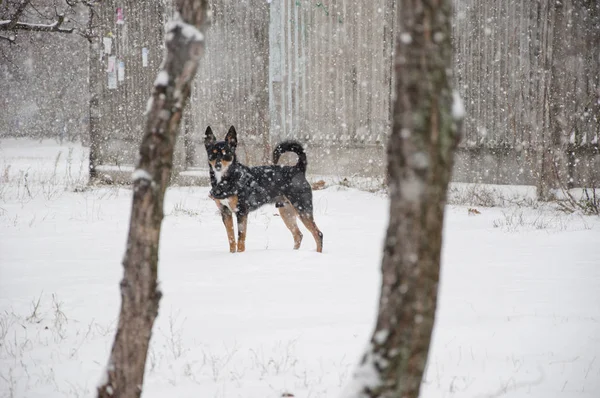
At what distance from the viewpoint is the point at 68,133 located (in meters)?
33.3

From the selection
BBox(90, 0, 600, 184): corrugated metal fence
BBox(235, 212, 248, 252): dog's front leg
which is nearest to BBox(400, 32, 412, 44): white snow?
BBox(235, 212, 248, 252): dog's front leg

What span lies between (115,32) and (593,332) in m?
12.5

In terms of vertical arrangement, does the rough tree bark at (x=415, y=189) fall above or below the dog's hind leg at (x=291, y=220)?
above

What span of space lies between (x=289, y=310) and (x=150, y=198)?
2396mm

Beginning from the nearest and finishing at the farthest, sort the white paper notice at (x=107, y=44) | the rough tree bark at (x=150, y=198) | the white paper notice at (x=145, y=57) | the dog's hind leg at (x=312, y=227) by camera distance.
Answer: the rough tree bark at (x=150, y=198) < the dog's hind leg at (x=312, y=227) < the white paper notice at (x=145, y=57) < the white paper notice at (x=107, y=44)

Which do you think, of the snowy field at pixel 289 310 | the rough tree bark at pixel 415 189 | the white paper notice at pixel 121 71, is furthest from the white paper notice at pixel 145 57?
the rough tree bark at pixel 415 189

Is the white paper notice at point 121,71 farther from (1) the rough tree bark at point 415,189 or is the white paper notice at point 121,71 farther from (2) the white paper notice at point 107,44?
(1) the rough tree bark at point 415,189

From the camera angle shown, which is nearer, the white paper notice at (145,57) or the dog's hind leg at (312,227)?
the dog's hind leg at (312,227)

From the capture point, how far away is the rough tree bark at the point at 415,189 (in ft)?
5.32

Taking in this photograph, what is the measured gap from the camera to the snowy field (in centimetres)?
315

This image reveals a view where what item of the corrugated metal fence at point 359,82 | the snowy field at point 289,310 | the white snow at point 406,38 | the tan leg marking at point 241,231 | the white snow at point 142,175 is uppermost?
the corrugated metal fence at point 359,82

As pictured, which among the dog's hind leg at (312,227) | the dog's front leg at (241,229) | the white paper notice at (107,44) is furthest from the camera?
the white paper notice at (107,44)

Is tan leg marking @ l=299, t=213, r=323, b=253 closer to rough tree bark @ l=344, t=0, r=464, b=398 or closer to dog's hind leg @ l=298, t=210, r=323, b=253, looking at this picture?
dog's hind leg @ l=298, t=210, r=323, b=253

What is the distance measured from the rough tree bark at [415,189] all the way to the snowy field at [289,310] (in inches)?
55.0
